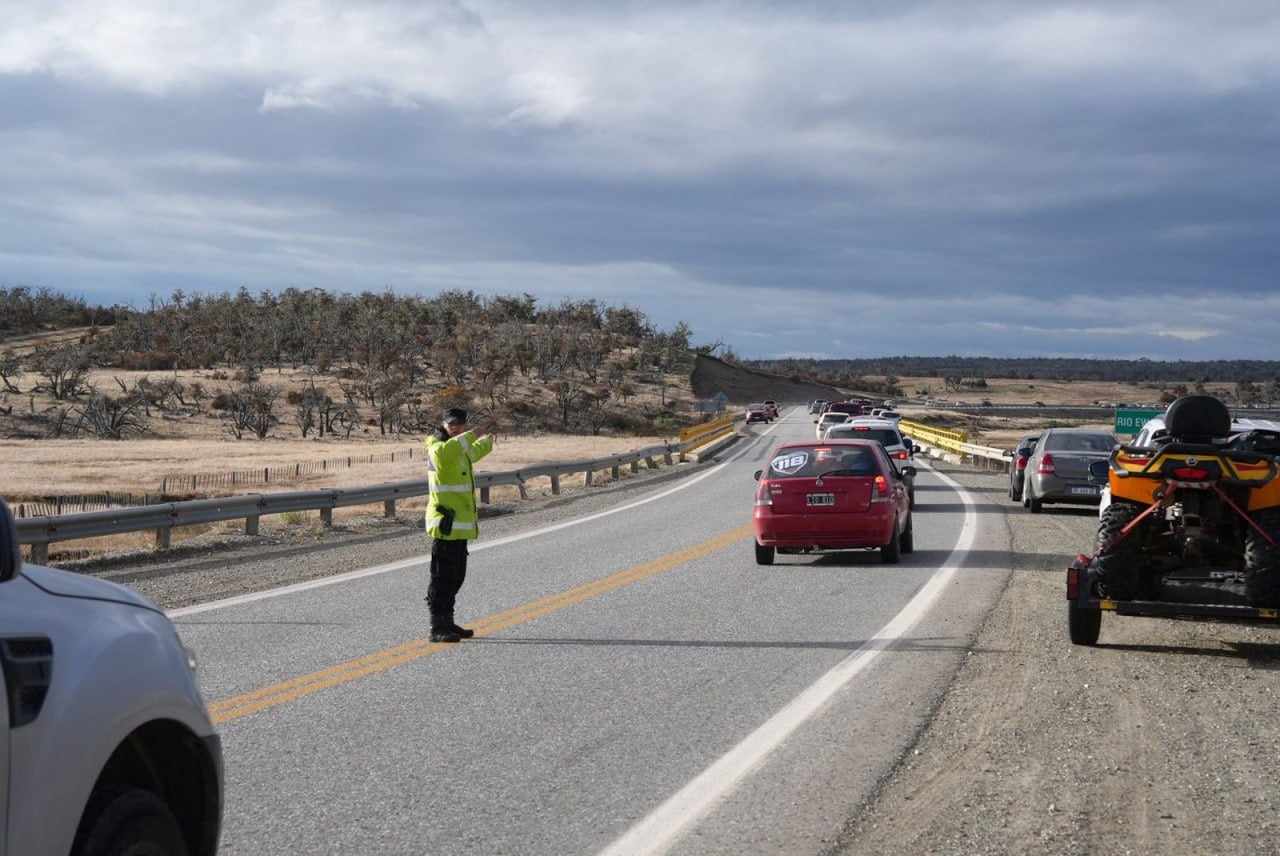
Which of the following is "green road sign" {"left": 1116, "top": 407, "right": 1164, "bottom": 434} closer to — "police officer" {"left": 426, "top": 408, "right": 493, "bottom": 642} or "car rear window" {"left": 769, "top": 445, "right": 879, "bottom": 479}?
"car rear window" {"left": 769, "top": 445, "right": 879, "bottom": 479}

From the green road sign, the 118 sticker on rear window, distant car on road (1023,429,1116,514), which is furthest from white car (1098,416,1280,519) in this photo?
the green road sign

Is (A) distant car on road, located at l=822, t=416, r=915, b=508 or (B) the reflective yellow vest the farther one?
(A) distant car on road, located at l=822, t=416, r=915, b=508

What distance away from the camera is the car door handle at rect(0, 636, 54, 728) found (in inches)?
119

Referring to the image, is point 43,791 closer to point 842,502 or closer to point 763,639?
point 763,639

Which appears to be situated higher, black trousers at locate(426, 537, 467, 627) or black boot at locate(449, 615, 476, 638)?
black trousers at locate(426, 537, 467, 627)

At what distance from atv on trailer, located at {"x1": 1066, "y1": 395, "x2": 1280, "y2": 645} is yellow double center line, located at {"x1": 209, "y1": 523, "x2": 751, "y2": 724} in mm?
4582

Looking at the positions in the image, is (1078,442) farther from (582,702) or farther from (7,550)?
(7,550)

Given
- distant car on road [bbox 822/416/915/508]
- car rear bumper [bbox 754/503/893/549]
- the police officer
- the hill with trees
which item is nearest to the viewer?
the police officer

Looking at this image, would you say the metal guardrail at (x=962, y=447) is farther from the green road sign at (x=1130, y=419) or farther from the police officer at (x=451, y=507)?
the police officer at (x=451, y=507)

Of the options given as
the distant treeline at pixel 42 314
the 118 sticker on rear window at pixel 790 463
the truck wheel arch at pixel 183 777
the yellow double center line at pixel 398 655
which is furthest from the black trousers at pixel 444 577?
the distant treeline at pixel 42 314

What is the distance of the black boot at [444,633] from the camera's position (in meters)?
10.5

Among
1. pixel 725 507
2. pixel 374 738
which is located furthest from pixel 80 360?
pixel 374 738

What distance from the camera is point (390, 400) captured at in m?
89.7

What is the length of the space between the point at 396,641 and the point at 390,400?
80456 mm
